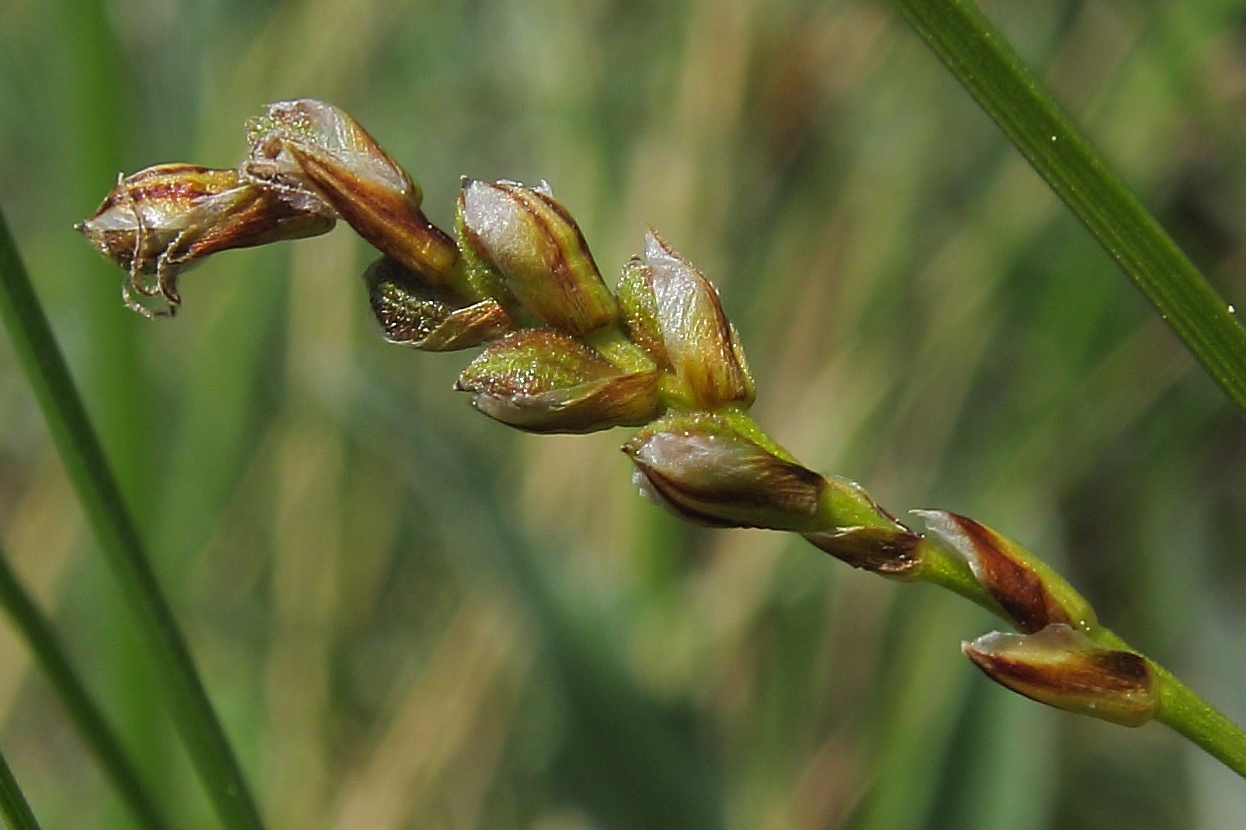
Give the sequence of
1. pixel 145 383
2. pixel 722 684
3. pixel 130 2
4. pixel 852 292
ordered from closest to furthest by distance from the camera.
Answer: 1. pixel 145 383
2. pixel 722 684
3. pixel 852 292
4. pixel 130 2

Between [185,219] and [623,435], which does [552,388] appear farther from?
[623,435]

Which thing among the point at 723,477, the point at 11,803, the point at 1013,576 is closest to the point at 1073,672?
the point at 1013,576

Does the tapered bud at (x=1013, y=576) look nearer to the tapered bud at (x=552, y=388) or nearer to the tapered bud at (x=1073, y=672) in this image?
the tapered bud at (x=1073, y=672)

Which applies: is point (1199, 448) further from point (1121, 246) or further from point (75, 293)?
point (1121, 246)

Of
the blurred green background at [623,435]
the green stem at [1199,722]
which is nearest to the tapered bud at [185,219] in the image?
the green stem at [1199,722]

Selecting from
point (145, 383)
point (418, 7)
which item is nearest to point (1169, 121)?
point (418, 7)

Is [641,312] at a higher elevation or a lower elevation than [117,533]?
higher

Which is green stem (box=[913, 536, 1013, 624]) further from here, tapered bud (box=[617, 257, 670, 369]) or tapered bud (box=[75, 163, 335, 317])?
tapered bud (box=[75, 163, 335, 317])
